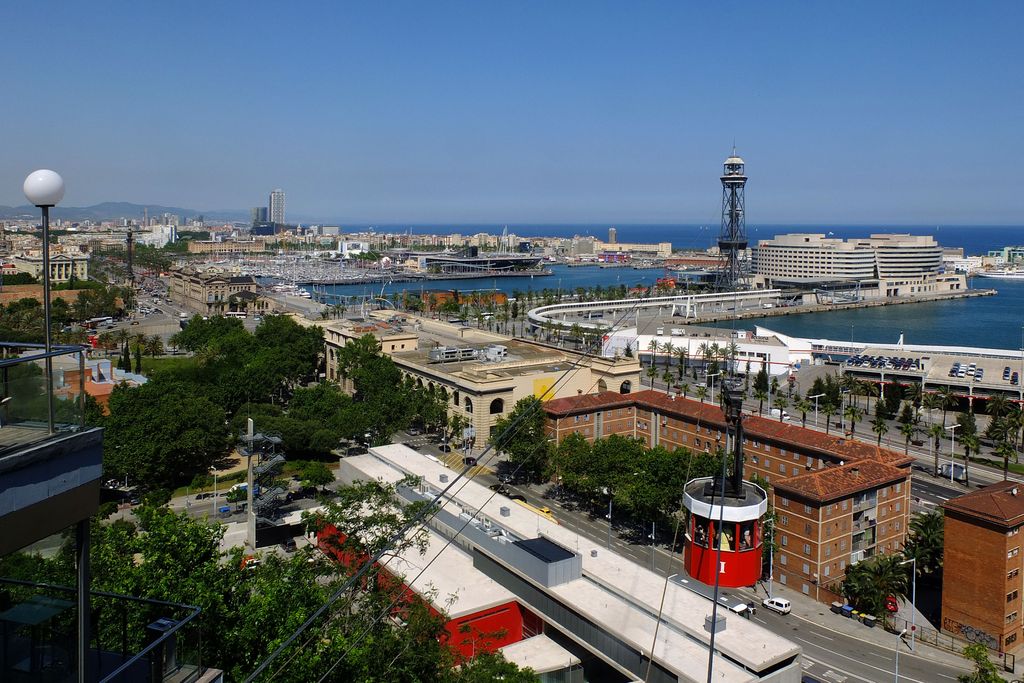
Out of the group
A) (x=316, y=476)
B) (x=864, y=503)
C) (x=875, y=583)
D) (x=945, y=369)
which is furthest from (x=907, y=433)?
(x=316, y=476)

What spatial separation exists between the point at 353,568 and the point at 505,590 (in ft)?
6.71

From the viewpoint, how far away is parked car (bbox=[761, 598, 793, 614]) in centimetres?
973

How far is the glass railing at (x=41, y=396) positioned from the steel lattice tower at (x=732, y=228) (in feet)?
176

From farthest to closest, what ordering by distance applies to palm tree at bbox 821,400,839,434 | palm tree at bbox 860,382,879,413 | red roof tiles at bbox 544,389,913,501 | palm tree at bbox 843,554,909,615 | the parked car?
palm tree at bbox 860,382,879,413 → palm tree at bbox 821,400,839,434 → red roof tiles at bbox 544,389,913,501 → the parked car → palm tree at bbox 843,554,909,615

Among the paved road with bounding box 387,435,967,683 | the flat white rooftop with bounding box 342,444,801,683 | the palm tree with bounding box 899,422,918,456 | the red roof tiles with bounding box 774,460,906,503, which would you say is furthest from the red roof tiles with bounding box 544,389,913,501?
the palm tree with bounding box 899,422,918,456

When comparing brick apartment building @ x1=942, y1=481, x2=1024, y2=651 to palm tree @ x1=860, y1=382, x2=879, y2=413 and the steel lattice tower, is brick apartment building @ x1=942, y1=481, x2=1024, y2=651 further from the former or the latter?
the steel lattice tower

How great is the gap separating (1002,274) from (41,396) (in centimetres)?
7794

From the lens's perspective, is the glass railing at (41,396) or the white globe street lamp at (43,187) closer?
the glass railing at (41,396)

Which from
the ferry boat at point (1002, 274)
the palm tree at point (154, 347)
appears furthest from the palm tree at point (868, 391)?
the ferry boat at point (1002, 274)

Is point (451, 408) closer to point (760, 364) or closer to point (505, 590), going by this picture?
point (505, 590)

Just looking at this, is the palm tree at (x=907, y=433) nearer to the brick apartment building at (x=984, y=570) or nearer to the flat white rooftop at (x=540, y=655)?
the brick apartment building at (x=984, y=570)

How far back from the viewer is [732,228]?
53.0 metres

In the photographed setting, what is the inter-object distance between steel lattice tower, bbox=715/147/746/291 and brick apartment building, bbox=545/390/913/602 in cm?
4065

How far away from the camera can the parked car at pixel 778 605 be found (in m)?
9.73
